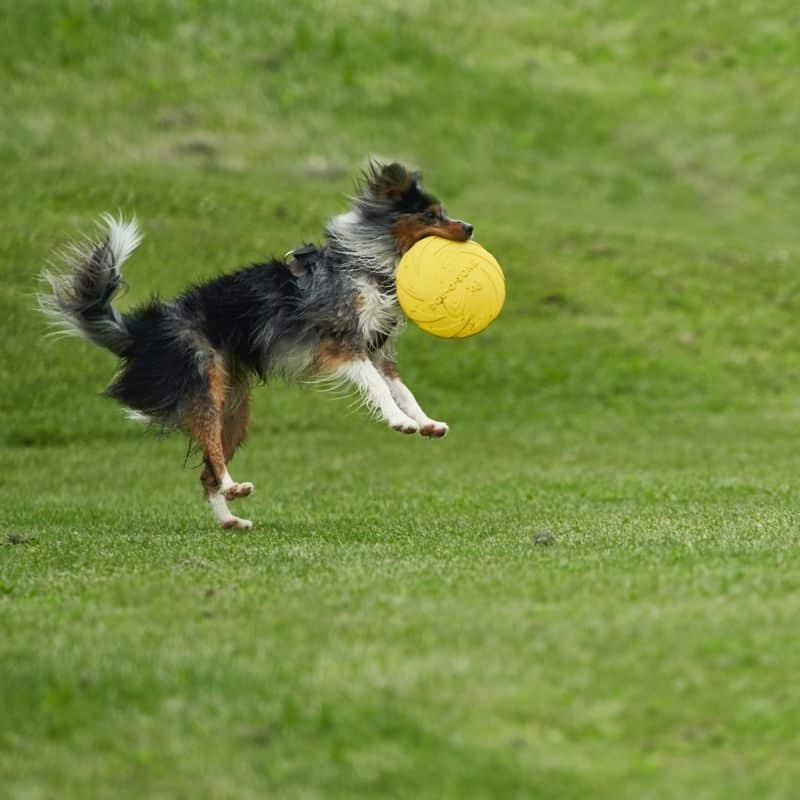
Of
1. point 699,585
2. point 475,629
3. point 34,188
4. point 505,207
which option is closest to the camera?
point 475,629

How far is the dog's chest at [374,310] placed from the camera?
41.0 feet

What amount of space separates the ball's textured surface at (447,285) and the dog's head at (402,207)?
0.66ft

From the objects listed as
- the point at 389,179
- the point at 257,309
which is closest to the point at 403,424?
the point at 257,309

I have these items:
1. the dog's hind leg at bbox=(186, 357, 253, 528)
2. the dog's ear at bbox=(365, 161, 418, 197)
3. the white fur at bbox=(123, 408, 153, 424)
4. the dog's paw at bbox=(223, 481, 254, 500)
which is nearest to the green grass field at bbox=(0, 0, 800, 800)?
the dog's paw at bbox=(223, 481, 254, 500)

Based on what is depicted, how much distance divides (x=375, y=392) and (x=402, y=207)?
1.56m

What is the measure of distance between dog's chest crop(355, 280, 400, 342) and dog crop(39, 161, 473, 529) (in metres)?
0.01

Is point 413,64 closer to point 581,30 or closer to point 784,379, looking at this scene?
point 581,30

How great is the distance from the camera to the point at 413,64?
39406 mm

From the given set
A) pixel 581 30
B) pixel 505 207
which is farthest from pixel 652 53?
pixel 505 207

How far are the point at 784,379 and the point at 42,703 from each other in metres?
20.2

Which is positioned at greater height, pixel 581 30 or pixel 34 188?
pixel 581 30

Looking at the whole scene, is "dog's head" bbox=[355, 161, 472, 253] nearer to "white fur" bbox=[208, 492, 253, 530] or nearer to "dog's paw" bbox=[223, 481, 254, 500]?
"dog's paw" bbox=[223, 481, 254, 500]

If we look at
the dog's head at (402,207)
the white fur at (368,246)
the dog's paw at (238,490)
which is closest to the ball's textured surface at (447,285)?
the dog's head at (402,207)

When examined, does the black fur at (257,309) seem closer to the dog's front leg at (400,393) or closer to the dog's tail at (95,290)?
the dog's tail at (95,290)
